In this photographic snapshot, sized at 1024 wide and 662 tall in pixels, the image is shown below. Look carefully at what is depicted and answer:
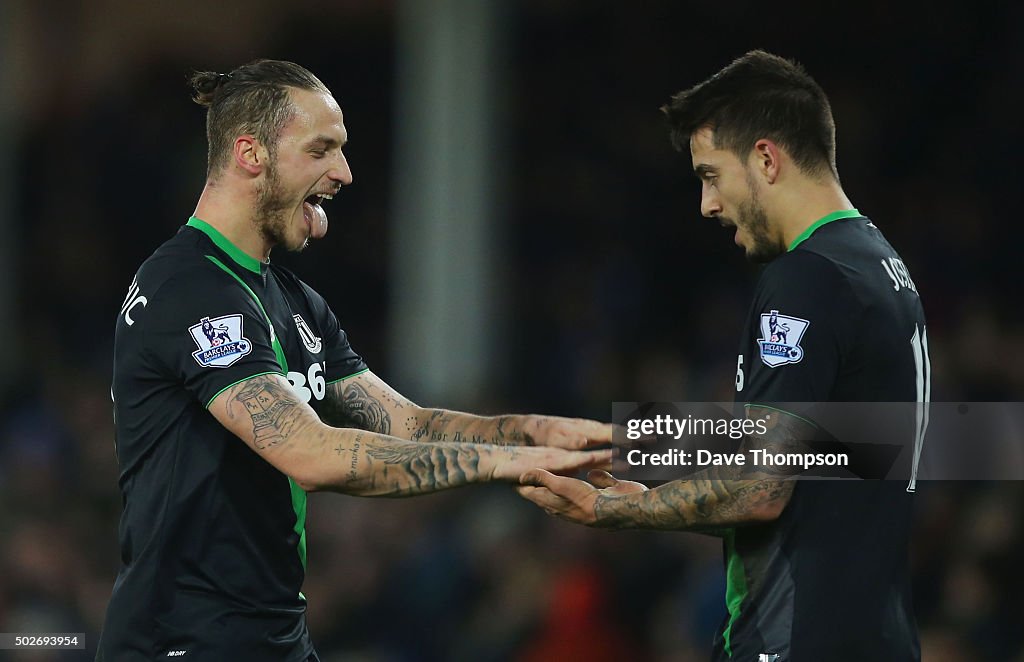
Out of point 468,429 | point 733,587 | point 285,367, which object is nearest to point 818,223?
point 733,587

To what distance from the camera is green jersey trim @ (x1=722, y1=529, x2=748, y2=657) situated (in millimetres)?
3857

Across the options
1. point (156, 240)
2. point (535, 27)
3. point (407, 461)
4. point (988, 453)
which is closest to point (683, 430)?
point (407, 461)

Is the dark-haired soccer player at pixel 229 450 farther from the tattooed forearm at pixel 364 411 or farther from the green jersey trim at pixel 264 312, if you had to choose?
the tattooed forearm at pixel 364 411

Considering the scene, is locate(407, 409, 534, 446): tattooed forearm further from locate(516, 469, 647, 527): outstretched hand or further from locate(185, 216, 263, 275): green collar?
locate(185, 216, 263, 275): green collar

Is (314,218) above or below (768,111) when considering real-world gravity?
below

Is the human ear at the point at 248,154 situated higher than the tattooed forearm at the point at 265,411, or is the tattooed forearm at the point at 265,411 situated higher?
the human ear at the point at 248,154

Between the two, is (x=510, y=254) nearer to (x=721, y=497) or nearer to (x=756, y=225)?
(x=756, y=225)

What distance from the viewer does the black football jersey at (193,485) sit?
3.79m

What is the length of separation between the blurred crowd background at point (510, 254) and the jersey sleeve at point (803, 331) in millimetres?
2973

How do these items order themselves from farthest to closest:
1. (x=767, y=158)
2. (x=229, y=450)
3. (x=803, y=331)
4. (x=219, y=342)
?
(x=767, y=158) → (x=229, y=450) → (x=219, y=342) → (x=803, y=331)

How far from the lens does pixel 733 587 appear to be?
390 centimetres

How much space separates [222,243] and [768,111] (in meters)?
1.58

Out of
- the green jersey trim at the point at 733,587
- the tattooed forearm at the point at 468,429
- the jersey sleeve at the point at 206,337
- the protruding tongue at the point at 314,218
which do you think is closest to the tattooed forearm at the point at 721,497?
the green jersey trim at the point at 733,587

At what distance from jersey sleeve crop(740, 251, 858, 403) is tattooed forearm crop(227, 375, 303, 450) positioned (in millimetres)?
1214
